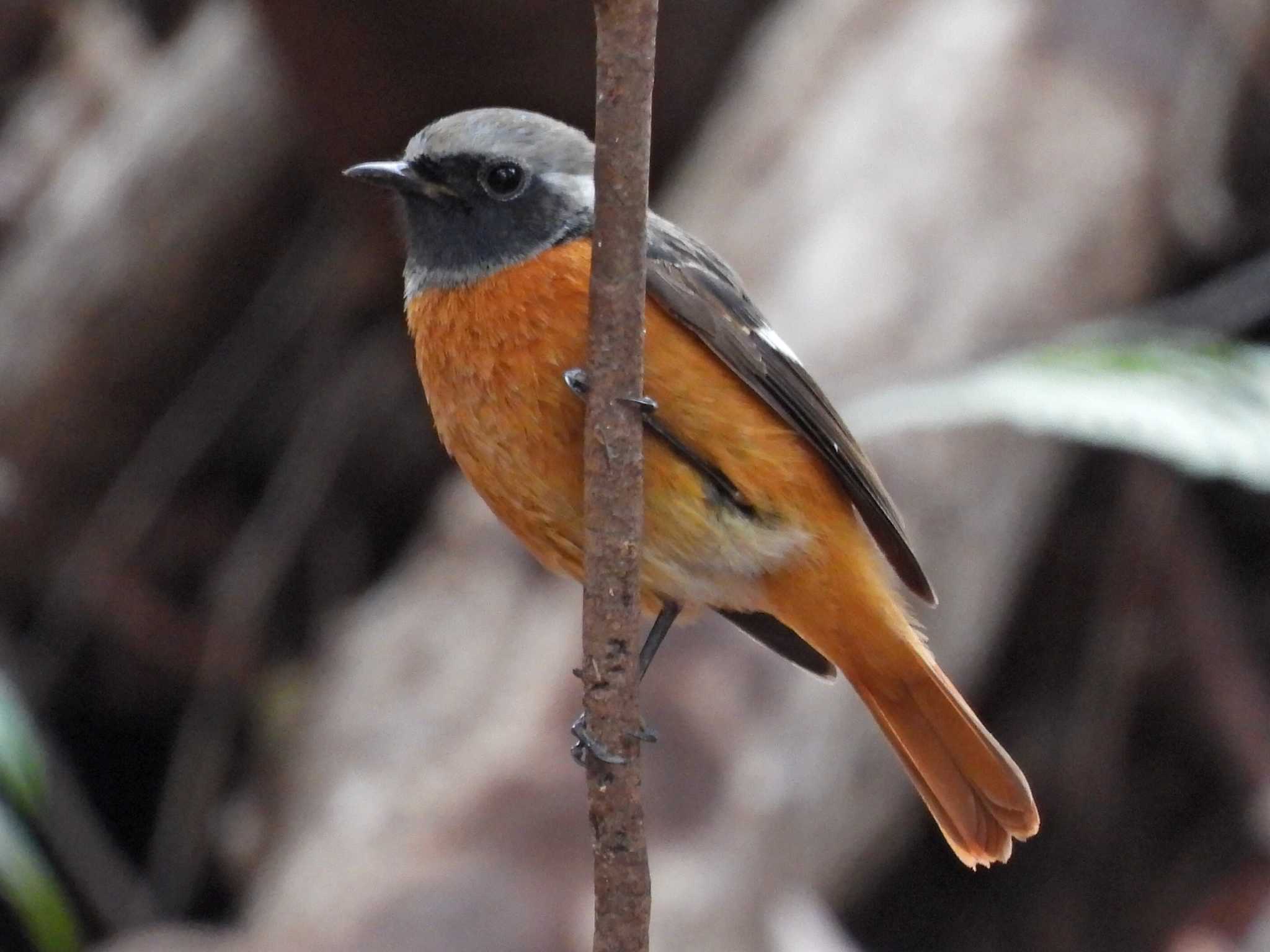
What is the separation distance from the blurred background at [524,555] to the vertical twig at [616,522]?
159 centimetres

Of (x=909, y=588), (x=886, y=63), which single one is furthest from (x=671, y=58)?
(x=909, y=588)

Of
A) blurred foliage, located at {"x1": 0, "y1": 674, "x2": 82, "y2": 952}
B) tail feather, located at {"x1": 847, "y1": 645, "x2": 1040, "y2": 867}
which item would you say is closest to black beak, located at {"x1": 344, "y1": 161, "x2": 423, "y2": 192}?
blurred foliage, located at {"x1": 0, "y1": 674, "x2": 82, "y2": 952}

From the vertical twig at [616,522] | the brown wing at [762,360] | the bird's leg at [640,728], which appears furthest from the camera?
Result: the brown wing at [762,360]

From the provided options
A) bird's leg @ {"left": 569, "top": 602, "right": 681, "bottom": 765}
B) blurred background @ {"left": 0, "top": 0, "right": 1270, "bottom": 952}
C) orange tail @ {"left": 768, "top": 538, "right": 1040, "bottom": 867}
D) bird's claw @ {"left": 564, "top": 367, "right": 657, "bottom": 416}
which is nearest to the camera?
bird's leg @ {"left": 569, "top": 602, "right": 681, "bottom": 765}

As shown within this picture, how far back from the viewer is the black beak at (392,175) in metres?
3.05

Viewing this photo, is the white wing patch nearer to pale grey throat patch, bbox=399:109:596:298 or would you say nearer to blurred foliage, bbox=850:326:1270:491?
blurred foliage, bbox=850:326:1270:491

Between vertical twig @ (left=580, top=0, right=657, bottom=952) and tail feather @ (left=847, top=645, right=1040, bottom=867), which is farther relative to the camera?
tail feather @ (left=847, top=645, right=1040, bottom=867)

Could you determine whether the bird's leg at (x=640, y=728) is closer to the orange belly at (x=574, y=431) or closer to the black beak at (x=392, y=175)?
the orange belly at (x=574, y=431)

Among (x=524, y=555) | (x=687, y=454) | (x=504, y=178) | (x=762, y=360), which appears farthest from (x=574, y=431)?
(x=524, y=555)

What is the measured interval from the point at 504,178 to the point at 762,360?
1.83 feet

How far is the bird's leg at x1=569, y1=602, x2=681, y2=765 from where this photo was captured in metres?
2.32

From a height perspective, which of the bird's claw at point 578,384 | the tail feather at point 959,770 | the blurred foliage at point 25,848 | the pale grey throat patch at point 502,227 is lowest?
the tail feather at point 959,770

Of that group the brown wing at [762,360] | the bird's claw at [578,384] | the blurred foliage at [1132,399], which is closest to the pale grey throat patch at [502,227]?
the brown wing at [762,360]

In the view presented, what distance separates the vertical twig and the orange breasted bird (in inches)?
17.7
